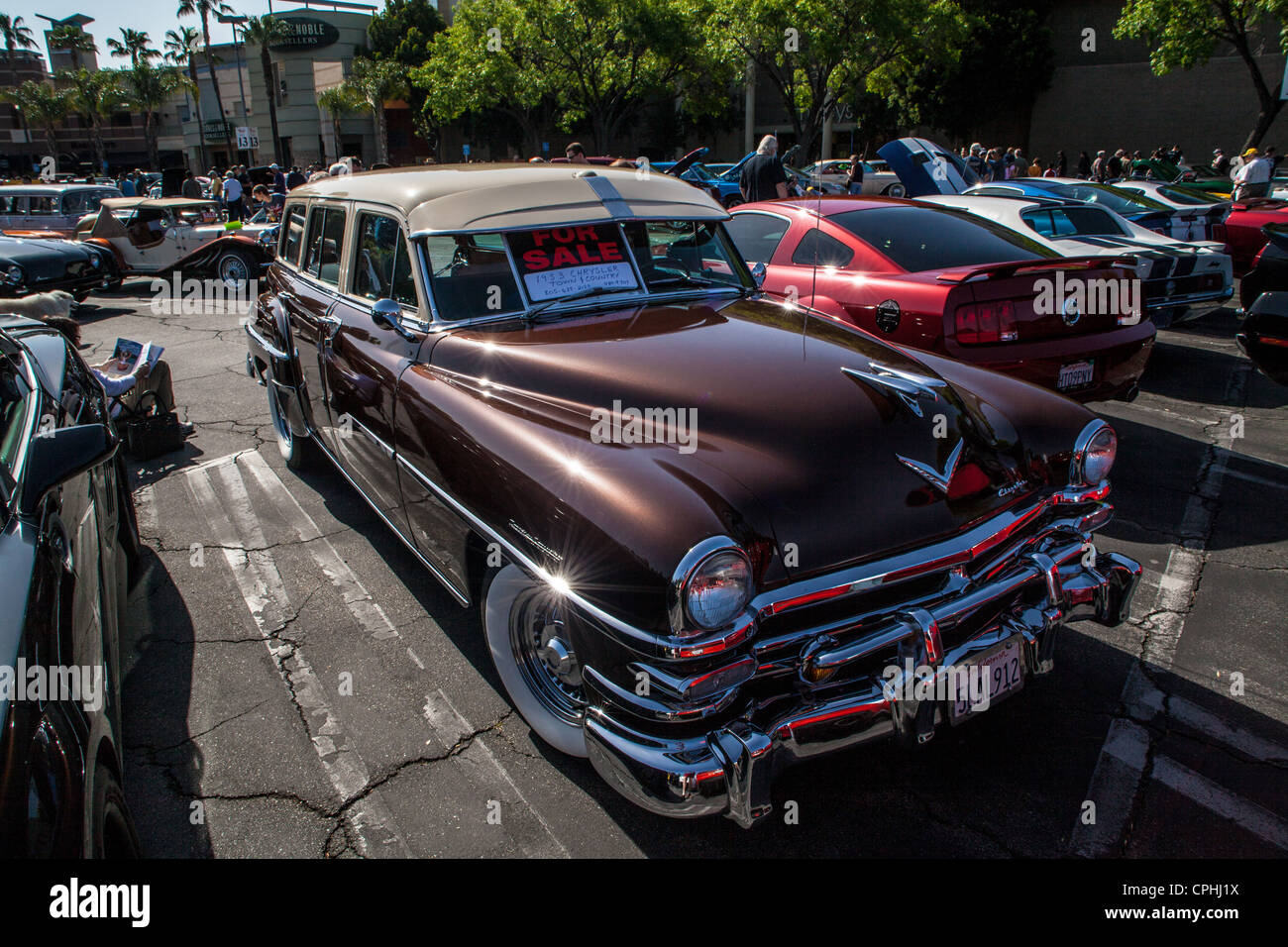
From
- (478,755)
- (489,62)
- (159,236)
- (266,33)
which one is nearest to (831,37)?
(489,62)

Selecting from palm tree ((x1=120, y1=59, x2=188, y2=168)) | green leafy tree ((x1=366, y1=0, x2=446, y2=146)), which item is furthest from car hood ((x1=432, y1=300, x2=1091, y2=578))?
palm tree ((x1=120, y1=59, x2=188, y2=168))

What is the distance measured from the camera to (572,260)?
362cm

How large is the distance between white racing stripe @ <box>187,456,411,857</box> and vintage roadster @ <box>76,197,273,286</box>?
29.5ft

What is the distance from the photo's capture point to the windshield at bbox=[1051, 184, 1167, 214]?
391 inches

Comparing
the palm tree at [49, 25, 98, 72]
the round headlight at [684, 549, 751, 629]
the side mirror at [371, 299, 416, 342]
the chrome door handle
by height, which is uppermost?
the palm tree at [49, 25, 98, 72]

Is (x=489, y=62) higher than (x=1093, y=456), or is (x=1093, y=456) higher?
(x=489, y=62)

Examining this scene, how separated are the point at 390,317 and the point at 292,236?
2.32 m

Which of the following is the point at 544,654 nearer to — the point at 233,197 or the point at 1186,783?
the point at 1186,783

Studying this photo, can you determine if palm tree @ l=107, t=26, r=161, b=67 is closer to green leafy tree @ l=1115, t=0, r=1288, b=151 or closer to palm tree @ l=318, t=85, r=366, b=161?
palm tree @ l=318, t=85, r=366, b=161

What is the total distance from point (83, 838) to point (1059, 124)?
137 feet

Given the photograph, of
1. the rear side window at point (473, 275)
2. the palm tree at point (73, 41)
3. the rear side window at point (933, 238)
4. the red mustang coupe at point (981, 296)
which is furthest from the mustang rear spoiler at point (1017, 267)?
the palm tree at point (73, 41)

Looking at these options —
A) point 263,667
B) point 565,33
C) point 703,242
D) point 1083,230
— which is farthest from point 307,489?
point 565,33

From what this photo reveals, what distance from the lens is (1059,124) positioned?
34.8m

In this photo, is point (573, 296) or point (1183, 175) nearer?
point (573, 296)
